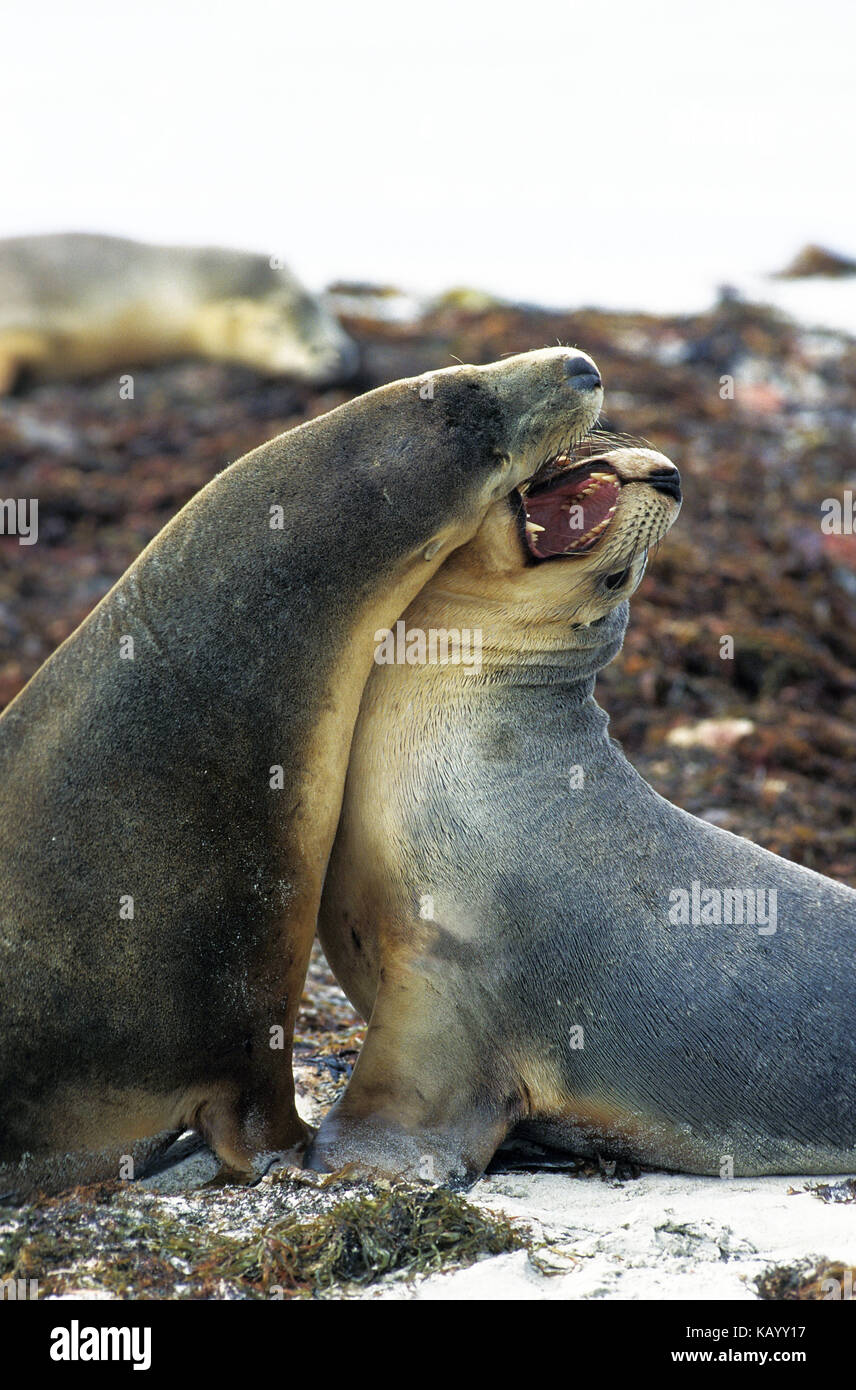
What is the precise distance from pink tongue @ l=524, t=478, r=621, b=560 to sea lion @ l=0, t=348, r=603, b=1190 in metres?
0.33

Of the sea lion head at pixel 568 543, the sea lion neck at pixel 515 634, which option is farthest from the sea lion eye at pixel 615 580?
the sea lion neck at pixel 515 634

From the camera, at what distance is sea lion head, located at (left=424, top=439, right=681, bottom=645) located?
4438 mm

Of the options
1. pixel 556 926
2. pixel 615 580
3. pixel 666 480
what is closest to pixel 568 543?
pixel 615 580

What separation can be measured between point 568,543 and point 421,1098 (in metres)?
1.67

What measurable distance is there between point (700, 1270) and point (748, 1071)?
3.23 ft

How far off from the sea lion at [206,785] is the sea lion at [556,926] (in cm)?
25

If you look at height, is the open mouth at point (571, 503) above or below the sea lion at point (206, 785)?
above

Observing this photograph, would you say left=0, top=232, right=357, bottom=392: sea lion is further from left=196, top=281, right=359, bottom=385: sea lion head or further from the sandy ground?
the sandy ground

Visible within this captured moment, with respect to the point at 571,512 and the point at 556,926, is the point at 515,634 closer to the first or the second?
the point at 571,512

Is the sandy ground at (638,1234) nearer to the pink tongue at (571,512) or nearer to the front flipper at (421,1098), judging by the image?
Result: the front flipper at (421,1098)

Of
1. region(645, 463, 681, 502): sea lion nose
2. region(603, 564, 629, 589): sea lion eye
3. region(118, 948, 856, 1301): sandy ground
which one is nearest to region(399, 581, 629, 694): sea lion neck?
region(603, 564, 629, 589): sea lion eye

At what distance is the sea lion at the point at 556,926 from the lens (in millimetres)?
4238

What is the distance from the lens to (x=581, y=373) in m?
4.41
